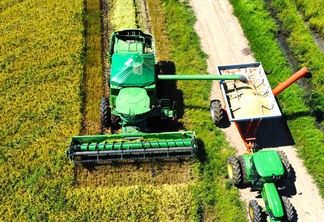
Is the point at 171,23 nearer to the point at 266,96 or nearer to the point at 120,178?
the point at 266,96

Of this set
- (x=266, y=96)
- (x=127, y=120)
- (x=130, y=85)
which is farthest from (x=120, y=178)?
(x=266, y=96)

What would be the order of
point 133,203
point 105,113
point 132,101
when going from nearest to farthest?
point 133,203 → point 132,101 → point 105,113

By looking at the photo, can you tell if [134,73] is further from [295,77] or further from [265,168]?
[295,77]

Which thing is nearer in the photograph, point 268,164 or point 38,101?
point 268,164

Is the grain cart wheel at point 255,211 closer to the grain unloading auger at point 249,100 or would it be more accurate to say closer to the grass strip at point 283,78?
the grain unloading auger at point 249,100

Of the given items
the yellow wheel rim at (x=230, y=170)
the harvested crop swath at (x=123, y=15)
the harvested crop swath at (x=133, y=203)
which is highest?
the harvested crop swath at (x=123, y=15)

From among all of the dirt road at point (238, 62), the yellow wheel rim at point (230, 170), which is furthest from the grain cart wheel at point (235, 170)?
the dirt road at point (238, 62)

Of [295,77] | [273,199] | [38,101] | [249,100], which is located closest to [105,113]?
[38,101]

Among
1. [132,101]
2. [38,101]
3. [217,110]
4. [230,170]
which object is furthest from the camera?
[38,101]
